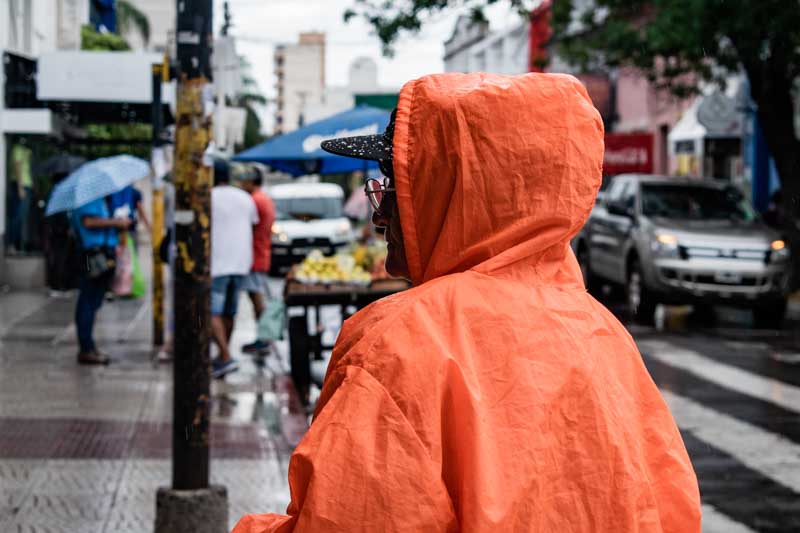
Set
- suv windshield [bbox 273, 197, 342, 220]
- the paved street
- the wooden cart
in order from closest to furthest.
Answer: the paved street
the wooden cart
suv windshield [bbox 273, 197, 342, 220]

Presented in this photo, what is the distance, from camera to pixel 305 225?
2747cm

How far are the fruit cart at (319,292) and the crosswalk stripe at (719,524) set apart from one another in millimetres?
3891

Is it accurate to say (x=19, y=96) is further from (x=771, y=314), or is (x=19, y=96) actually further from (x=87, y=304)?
(x=771, y=314)

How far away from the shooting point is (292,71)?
155750 millimetres

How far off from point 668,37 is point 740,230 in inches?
106

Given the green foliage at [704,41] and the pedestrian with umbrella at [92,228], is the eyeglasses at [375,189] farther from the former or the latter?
the green foliage at [704,41]

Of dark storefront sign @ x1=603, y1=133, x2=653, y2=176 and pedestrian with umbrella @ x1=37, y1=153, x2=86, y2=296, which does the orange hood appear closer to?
pedestrian with umbrella @ x1=37, y1=153, x2=86, y2=296

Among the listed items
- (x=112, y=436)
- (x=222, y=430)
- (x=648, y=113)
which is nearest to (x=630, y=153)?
(x=648, y=113)

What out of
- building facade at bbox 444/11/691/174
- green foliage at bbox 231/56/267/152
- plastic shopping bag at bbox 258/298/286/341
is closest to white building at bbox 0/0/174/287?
building facade at bbox 444/11/691/174

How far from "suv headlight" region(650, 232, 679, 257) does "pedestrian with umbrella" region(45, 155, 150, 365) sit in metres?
7.59

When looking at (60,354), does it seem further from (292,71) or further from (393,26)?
(292,71)

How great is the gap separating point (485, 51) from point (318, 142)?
48980 millimetres

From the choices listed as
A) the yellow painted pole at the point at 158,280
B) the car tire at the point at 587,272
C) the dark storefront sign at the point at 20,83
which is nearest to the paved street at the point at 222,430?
the yellow painted pole at the point at 158,280

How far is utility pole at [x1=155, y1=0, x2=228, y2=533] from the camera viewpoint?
5.75m
